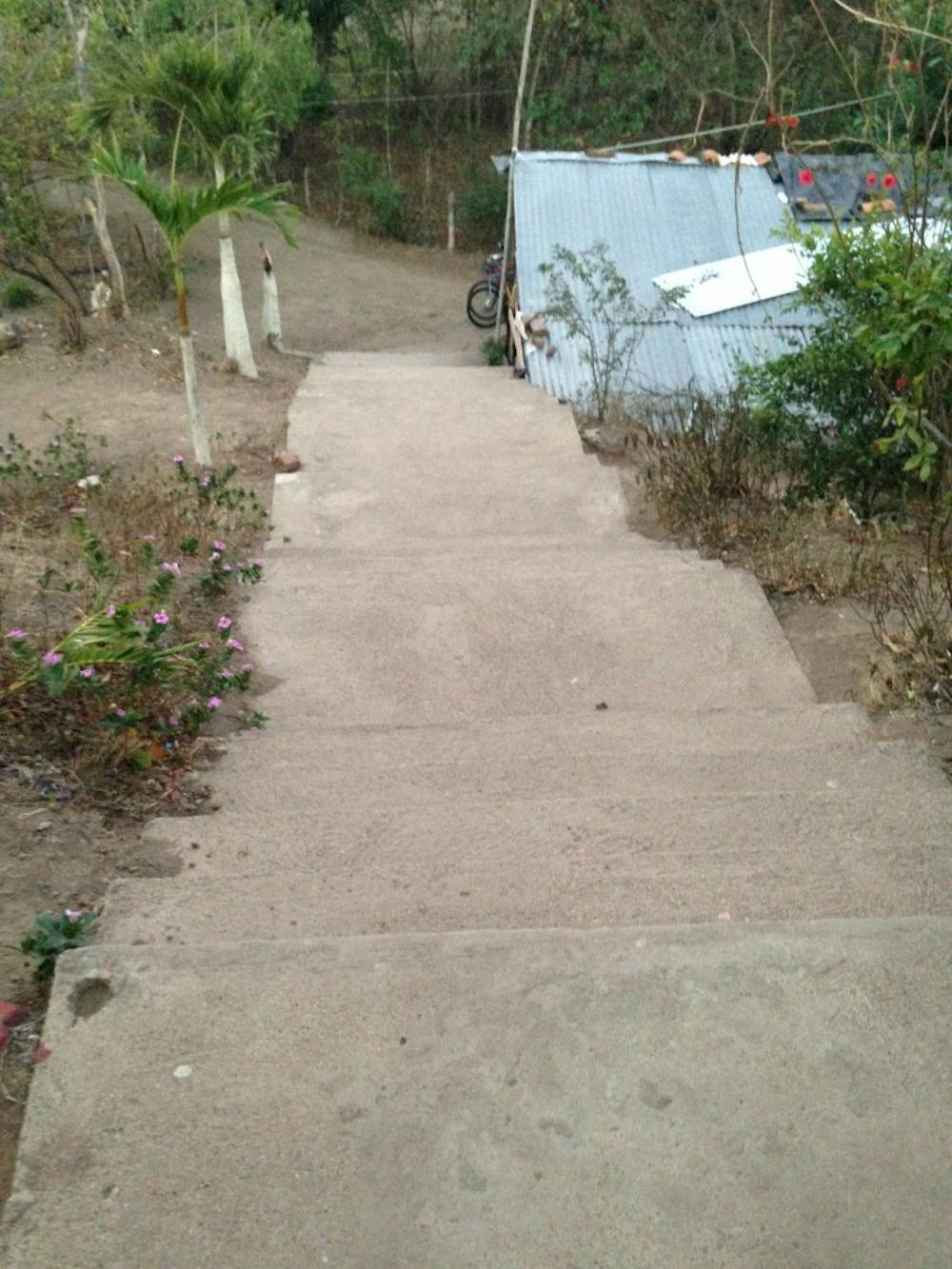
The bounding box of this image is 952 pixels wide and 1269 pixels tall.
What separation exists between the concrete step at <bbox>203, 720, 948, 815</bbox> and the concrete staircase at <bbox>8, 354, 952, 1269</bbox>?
0.01m

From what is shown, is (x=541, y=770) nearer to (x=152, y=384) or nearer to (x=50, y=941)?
(x=50, y=941)

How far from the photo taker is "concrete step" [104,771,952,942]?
264cm

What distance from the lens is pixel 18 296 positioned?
12203 millimetres

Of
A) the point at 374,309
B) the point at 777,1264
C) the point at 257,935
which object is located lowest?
the point at 374,309

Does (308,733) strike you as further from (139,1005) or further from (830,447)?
(830,447)

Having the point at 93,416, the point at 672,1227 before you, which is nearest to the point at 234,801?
the point at 672,1227

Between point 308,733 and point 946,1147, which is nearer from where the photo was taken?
point 946,1147

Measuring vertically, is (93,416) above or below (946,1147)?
below

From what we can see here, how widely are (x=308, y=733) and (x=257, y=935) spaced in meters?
1.40

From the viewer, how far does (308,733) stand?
394cm

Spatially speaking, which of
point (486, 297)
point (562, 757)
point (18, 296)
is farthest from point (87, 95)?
point (562, 757)

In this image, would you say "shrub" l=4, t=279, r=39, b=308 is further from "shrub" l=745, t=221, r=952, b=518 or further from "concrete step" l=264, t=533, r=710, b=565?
"shrub" l=745, t=221, r=952, b=518

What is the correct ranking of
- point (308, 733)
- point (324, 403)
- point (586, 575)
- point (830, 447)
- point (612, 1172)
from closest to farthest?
point (612, 1172) → point (308, 733) → point (586, 575) → point (830, 447) → point (324, 403)

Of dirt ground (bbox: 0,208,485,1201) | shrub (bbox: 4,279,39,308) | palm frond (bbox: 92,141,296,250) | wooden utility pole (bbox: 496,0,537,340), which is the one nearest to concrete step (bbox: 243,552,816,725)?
dirt ground (bbox: 0,208,485,1201)
